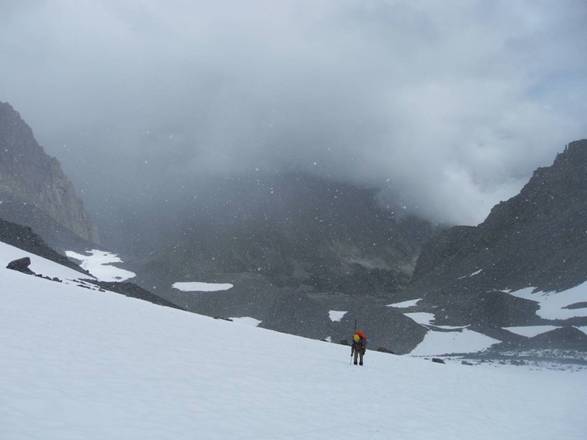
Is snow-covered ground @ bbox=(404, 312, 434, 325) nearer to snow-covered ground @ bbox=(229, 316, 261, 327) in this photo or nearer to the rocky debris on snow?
snow-covered ground @ bbox=(229, 316, 261, 327)

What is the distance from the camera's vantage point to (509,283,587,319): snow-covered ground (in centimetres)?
13850

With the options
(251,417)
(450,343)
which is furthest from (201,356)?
(450,343)

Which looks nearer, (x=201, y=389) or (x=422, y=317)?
(x=201, y=389)

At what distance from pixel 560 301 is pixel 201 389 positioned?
154544 millimetres

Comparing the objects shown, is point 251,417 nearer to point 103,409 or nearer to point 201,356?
point 103,409

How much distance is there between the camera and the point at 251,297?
190 meters

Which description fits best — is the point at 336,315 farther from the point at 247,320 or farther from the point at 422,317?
the point at 247,320

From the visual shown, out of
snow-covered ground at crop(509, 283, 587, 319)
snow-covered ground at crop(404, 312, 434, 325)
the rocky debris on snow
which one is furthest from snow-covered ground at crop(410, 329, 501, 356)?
the rocky debris on snow

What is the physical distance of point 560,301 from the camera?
501ft

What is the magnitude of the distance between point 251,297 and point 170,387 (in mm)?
175354

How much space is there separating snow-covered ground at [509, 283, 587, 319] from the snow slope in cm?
11606

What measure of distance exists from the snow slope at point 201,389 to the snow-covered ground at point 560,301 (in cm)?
11606

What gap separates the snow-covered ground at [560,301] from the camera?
454 ft

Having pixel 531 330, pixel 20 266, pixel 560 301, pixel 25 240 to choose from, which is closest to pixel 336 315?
pixel 531 330
